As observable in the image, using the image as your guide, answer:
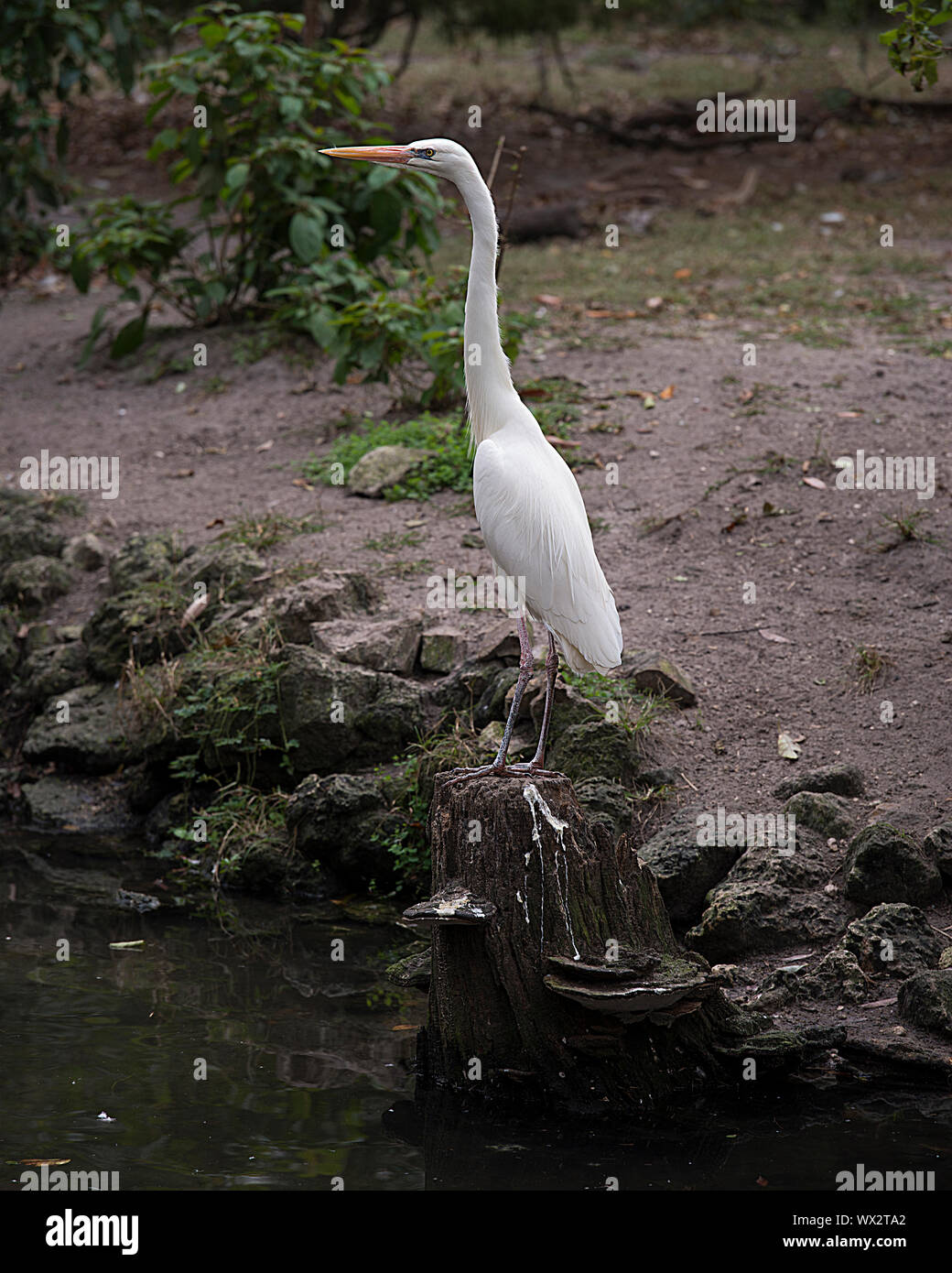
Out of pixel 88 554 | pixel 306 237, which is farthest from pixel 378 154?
pixel 306 237

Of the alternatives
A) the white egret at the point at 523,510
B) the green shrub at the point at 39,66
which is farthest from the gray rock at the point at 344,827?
the green shrub at the point at 39,66

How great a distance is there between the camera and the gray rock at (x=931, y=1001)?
4633 millimetres

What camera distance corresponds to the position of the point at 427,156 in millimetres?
5246

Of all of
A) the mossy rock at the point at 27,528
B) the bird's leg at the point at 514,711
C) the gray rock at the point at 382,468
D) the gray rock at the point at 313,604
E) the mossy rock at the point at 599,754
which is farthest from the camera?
the mossy rock at the point at 27,528

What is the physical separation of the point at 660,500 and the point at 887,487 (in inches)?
50.6

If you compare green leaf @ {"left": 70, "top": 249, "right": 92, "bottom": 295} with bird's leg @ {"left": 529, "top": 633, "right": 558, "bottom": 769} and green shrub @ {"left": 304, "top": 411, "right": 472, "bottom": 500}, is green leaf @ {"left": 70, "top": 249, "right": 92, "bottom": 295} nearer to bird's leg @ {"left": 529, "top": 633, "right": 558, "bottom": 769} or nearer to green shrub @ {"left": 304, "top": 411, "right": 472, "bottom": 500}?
green shrub @ {"left": 304, "top": 411, "right": 472, "bottom": 500}

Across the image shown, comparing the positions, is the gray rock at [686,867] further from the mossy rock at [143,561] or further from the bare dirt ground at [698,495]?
the mossy rock at [143,561]

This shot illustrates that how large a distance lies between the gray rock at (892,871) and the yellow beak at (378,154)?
321 centimetres

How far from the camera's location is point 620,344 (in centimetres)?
1019

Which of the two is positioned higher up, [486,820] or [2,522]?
[2,522]

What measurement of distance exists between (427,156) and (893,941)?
347 centimetres

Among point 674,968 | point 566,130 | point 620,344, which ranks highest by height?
point 566,130
